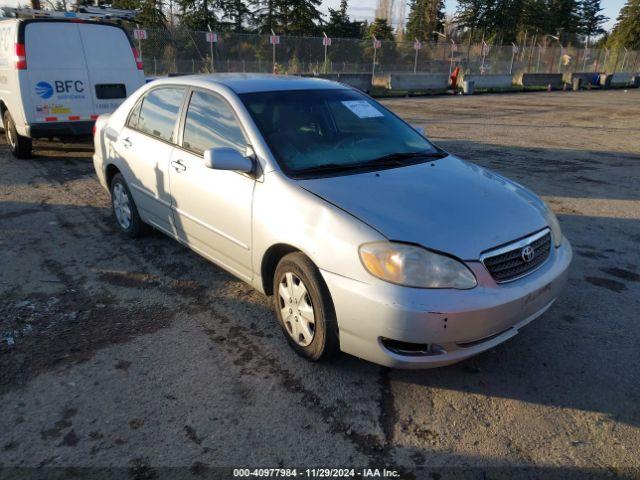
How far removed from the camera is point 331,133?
3.73 m

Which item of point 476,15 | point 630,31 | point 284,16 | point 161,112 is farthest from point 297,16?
point 161,112

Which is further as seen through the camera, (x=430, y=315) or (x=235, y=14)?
(x=235, y=14)

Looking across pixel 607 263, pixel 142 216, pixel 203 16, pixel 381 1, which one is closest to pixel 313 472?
pixel 142 216

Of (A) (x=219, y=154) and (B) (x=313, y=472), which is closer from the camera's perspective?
(B) (x=313, y=472)

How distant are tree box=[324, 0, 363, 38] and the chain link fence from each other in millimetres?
25174

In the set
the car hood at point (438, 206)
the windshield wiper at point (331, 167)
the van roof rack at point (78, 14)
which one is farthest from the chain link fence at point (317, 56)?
the car hood at point (438, 206)

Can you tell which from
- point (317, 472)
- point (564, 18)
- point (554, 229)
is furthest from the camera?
point (564, 18)

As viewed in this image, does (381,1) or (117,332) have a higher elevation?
(381,1)

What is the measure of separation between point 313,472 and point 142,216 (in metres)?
3.26

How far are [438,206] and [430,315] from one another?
742mm

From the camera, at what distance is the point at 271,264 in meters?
3.28

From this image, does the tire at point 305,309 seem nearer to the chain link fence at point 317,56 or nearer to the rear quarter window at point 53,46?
the rear quarter window at point 53,46

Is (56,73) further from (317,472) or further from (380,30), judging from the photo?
(380,30)

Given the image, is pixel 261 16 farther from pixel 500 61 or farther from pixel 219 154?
pixel 219 154
